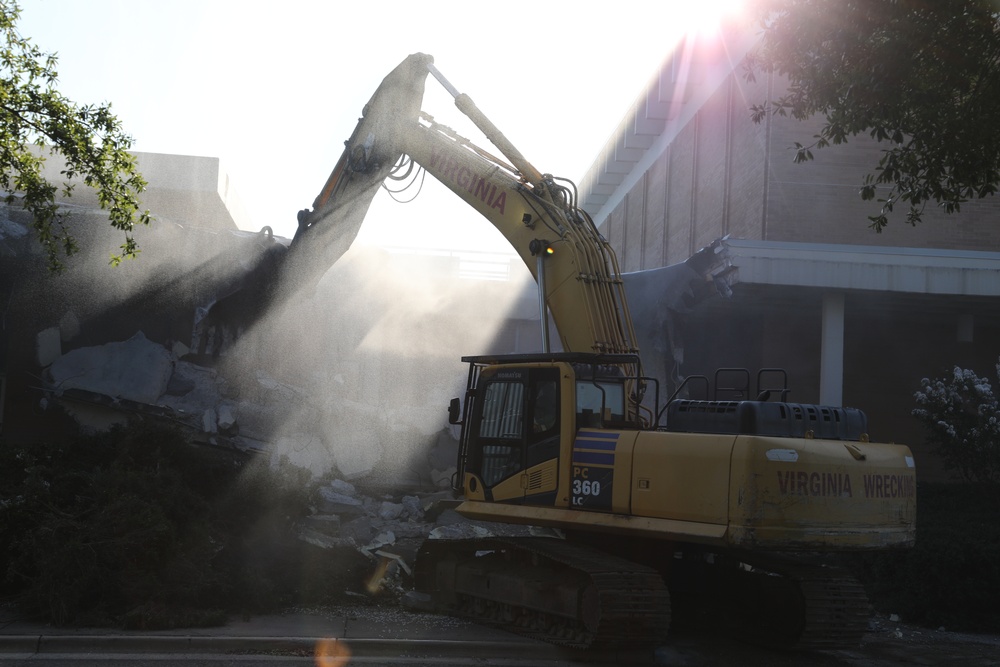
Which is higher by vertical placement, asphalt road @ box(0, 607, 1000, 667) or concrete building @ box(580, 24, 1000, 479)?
concrete building @ box(580, 24, 1000, 479)

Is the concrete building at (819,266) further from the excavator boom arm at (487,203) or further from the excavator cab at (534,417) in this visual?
the excavator cab at (534,417)

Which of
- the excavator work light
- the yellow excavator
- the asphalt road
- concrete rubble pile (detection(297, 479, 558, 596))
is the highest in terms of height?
the excavator work light

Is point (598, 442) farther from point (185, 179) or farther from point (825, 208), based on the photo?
point (185, 179)

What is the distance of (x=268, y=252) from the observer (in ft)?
51.2

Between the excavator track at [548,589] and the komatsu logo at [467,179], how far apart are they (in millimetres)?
3797

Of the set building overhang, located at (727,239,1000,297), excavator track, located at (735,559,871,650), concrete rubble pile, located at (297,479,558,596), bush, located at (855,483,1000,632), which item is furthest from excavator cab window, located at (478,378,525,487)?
building overhang, located at (727,239,1000,297)

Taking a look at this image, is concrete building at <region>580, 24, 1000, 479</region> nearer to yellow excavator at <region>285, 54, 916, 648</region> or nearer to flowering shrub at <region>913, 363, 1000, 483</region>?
flowering shrub at <region>913, 363, 1000, 483</region>

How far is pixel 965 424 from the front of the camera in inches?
629

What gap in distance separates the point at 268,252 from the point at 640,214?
23.7 meters

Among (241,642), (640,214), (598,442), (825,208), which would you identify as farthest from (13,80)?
(640,214)

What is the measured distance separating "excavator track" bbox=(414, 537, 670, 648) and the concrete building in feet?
30.0

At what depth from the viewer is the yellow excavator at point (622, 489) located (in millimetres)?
7336

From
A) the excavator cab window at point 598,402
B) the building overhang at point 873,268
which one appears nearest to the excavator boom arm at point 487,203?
the excavator cab window at point 598,402

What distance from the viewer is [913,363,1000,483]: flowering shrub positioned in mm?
15609
